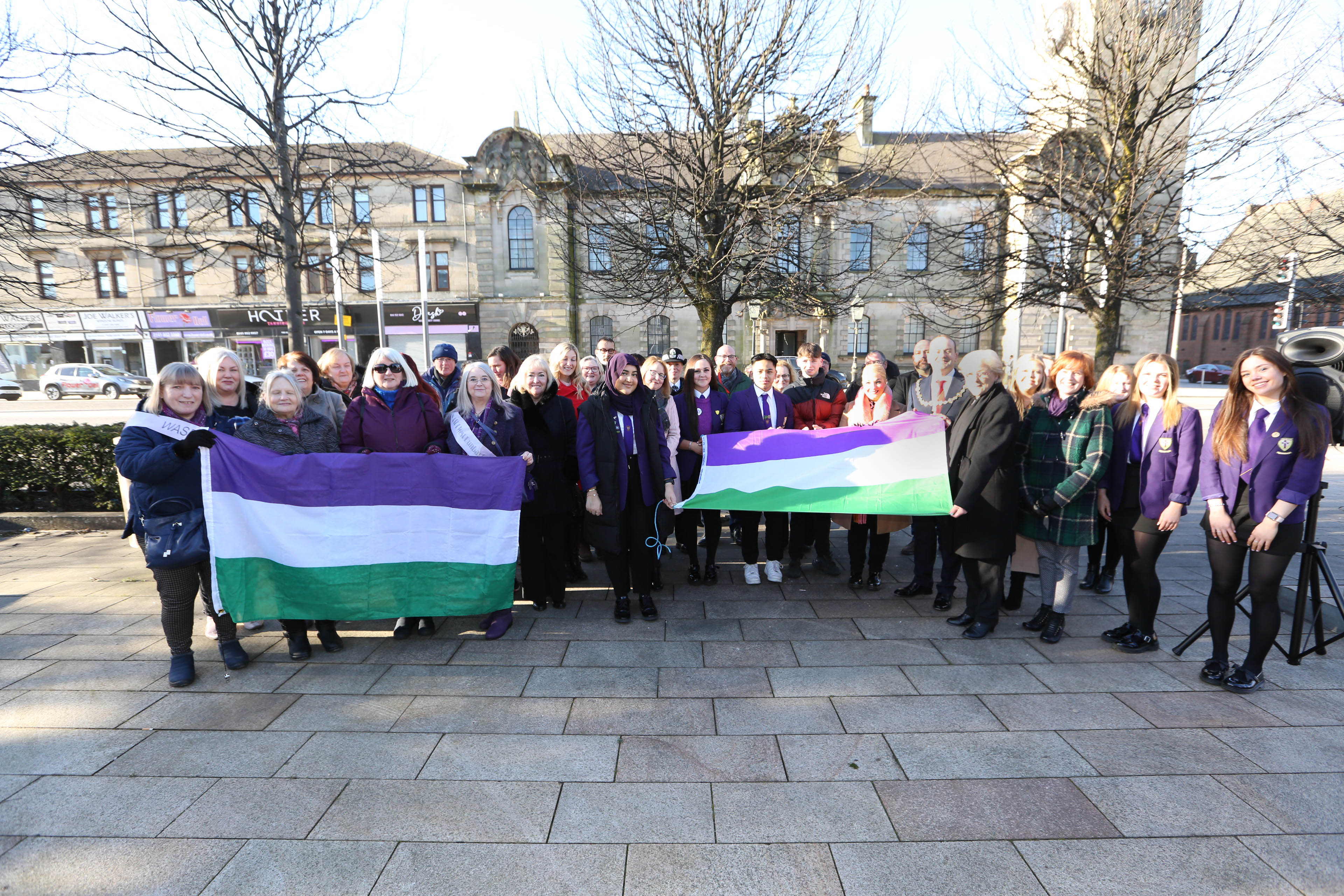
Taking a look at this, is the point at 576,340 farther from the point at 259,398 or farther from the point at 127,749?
the point at 127,749

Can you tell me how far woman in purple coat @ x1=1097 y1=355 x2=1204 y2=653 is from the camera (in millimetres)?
4121

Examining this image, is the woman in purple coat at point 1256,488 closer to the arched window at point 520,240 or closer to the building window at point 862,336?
the building window at point 862,336

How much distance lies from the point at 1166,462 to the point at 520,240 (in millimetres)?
31625

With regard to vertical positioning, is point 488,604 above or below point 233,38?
below

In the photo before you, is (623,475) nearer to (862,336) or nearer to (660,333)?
(660,333)

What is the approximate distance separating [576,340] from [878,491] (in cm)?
2825

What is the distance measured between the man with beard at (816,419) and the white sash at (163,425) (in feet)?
15.1

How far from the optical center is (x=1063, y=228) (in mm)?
10383

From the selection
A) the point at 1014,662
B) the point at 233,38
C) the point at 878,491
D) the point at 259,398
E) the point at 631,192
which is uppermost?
the point at 233,38

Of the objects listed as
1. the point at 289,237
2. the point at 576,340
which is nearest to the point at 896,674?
the point at 289,237

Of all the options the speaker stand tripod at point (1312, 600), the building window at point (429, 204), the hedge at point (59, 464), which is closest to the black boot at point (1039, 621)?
the speaker stand tripod at point (1312, 600)

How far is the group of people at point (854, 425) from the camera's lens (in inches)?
151

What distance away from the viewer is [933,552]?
549cm

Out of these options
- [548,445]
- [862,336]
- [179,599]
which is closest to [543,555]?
[548,445]
